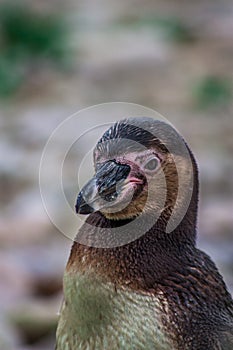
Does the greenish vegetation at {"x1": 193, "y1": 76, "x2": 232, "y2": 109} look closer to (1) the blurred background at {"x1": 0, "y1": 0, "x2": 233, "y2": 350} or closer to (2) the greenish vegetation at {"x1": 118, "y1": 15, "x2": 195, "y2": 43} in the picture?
(1) the blurred background at {"x1": 0, "y1": 0, "x2": 233, "y2": 350}

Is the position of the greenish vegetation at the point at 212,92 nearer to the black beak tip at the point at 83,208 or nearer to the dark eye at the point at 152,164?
the dark eye at the point at 152,164

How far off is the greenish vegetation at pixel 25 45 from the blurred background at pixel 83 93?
12 millimetres

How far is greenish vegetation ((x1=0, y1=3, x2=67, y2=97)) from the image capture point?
11718mm

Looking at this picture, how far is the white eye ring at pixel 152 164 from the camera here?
4.58 meters

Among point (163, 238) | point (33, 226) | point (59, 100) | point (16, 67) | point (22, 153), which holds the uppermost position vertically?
point (16, 67)

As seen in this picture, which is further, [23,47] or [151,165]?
[23,47]

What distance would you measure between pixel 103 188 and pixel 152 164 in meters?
0.21

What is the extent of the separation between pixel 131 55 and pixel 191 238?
25.2 ft

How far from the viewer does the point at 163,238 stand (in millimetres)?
4684

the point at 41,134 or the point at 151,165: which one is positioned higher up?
the point at 41,134

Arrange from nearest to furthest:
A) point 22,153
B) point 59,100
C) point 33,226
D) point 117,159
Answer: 1. point 117,159
2. point 33,226
3. point 22,153
4. point 59,100

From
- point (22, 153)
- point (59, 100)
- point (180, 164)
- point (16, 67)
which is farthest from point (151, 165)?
point (16, 67)

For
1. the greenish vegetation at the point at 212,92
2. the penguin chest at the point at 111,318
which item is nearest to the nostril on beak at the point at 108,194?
the penguin chest at the point at 111,318

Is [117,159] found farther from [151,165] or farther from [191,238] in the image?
[191,238]
